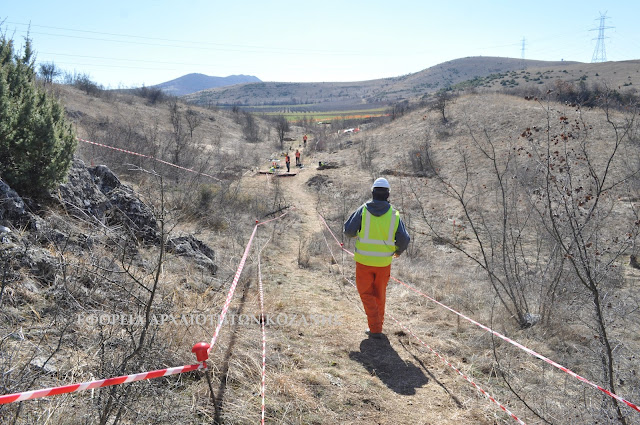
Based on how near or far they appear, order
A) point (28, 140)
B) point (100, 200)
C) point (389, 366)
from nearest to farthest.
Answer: point (389, 366) < point (28, 140) < point (100, 200)

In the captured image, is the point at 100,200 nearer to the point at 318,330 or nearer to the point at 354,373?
the point at 318,330

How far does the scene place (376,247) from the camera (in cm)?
426

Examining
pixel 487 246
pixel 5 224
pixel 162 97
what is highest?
pixel 162 97

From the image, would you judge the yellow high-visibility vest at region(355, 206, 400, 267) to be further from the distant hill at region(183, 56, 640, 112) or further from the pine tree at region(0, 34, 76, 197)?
the distant hill at region(183, 56, 640, 112)

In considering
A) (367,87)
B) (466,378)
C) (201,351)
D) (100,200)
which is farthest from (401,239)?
(367,87)

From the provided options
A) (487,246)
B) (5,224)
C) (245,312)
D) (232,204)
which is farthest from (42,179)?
(487,246)

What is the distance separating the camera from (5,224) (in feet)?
13.3

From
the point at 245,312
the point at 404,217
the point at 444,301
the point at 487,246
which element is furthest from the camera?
the point at 404,217

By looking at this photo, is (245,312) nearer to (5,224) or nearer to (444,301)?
(5,224)

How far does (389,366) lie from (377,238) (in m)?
1.33

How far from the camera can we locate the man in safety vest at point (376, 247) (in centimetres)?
428

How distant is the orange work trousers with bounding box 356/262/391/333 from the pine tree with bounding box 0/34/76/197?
4.22m

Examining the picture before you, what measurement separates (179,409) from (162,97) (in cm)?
5266

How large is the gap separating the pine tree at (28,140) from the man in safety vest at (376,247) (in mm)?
4001
